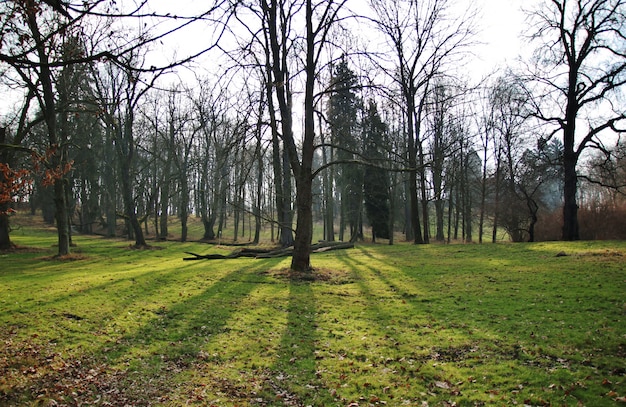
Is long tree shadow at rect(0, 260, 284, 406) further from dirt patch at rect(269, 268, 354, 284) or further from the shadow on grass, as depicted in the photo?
dirt patch at rect(269, 268, 354, 284)

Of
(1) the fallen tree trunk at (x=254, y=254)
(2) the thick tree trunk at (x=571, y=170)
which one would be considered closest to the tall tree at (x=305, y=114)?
(1) the fallen tree trunk at (x=254, y=254)

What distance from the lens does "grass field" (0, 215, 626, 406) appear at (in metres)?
4.57

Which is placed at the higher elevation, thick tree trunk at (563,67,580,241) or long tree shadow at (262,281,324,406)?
thick tree trunk at (563,67,580,241)

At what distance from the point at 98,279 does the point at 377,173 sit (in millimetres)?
26561

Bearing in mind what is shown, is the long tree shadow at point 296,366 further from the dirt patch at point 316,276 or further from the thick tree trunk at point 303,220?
the thick tree trunk at point 303,220

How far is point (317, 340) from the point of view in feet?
21.2

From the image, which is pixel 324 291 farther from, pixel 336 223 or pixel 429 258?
pixel 336 223

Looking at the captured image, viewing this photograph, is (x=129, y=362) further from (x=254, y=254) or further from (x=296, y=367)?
(x=254, y=254)

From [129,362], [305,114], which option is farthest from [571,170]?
[129,362]

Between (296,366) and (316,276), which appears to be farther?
(316,276)

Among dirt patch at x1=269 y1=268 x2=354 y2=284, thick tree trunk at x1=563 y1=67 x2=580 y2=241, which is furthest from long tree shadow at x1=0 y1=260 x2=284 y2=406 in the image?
thick tree trunk at x1=563 y1=67 x2=580 y2=241

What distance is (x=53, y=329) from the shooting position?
618 centimetres

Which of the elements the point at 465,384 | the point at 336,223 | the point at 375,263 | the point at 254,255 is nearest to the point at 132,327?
the point at 465,384

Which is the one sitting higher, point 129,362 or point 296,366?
point 129,362
